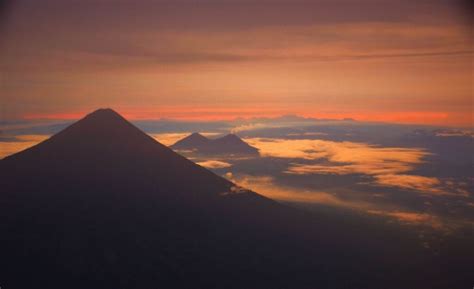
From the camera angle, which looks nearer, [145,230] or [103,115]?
[145,230]

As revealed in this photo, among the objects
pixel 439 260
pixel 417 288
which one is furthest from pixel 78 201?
pixel 439 260

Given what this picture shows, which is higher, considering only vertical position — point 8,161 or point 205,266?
point 8,161

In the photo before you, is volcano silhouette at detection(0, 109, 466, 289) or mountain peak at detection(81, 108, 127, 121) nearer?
volcano silhouette at detection(0, 109, 466, 289)

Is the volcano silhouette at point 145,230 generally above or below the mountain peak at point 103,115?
below

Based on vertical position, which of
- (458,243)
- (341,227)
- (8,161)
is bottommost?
(458,243)

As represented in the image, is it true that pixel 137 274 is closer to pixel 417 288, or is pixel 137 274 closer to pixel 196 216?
pixel 196 216

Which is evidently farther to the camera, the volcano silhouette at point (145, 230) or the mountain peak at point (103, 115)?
the mountain peak at point (103, 115)

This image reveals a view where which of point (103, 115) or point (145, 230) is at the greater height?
point (103, 115)

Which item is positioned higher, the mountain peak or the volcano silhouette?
the mountain peak
